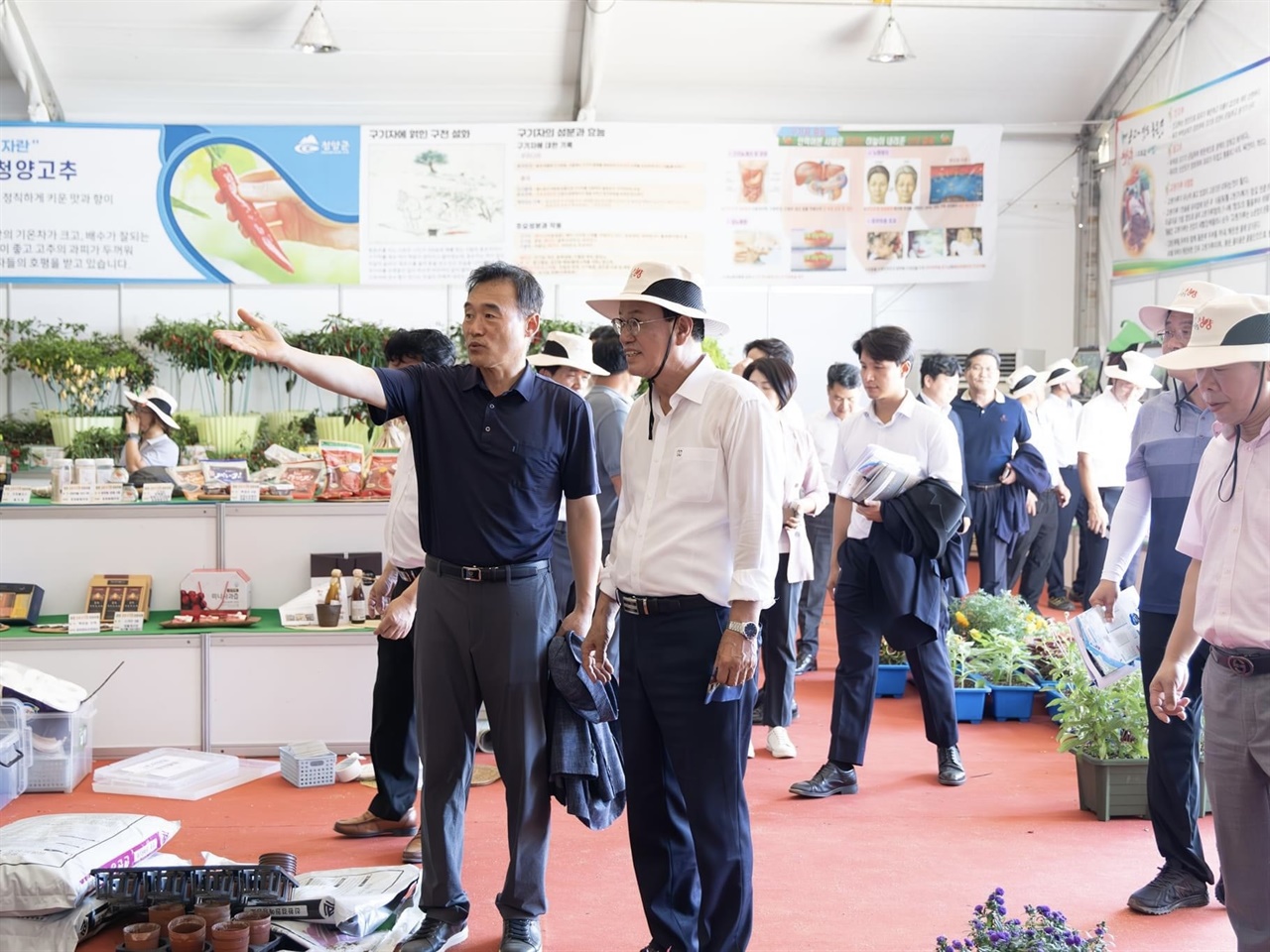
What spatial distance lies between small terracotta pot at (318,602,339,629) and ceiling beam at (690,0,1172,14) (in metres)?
7.60

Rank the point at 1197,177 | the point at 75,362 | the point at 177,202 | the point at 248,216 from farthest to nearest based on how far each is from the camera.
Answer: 1. the point at 248,216
2. the point at 177,202
3. the point at 75,362
4. the point at 1197,177

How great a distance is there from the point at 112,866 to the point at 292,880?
0.47 m

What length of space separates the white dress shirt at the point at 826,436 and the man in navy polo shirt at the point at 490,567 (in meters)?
4.05

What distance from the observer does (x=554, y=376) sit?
4.62 m

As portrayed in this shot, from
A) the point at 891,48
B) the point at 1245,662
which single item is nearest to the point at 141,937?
the point at 1245,662

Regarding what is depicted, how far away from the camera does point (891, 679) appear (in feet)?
20.1

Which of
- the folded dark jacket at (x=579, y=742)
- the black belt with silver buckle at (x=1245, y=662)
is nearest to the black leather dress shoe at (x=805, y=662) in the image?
the folded dark jacket at (x=579, y=742)

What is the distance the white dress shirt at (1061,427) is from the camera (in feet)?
28.7

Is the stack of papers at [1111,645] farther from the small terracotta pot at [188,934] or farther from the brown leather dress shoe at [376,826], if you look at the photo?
the small terracotta pot at [188,934]

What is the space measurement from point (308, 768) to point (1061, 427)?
6098 mm

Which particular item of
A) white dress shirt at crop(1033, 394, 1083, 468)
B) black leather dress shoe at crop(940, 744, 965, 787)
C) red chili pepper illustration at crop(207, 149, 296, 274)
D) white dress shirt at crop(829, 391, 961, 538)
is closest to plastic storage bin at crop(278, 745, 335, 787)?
white dress shirt at crop(829, 391, 961, 538)

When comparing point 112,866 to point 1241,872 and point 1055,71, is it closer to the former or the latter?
point 1241,872

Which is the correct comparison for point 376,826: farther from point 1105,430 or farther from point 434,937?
point 1105,430

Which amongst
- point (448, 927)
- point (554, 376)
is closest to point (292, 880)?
point (448, 927)
